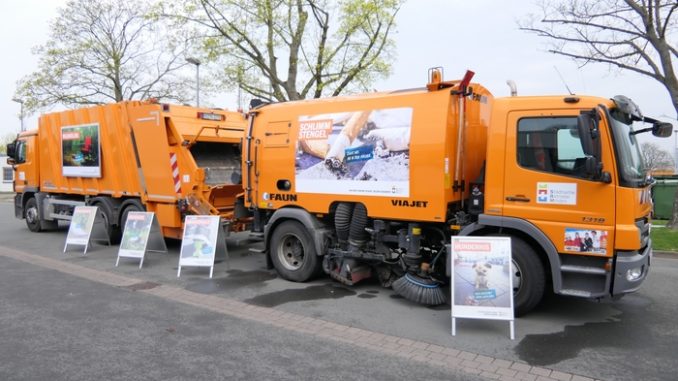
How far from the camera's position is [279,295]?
6852 mm

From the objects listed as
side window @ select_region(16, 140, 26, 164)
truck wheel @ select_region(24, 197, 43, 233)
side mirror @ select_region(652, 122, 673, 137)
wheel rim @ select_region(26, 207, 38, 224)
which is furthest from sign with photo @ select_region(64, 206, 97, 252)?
side mirror @ select_region(652, 122, 673, 137)

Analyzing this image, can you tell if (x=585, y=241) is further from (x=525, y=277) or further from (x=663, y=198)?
(x=663, y=198)

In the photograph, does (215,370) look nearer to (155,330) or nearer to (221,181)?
(155,330)

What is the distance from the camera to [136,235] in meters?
8.83

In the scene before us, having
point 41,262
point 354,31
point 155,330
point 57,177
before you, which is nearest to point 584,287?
point 155,330

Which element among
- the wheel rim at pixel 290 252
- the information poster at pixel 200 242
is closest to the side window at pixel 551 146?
the wheel rim at pixel 290 252

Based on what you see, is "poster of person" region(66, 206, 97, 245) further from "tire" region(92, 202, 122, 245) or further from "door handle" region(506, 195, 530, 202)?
"door handle" region(506, 195, 530, 202)

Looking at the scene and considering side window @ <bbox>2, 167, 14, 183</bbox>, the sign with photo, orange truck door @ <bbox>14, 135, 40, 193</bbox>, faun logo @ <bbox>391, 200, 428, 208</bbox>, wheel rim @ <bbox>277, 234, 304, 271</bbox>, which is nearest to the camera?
faun logo @ <bbox>391, 200, 428, 208</bbox>

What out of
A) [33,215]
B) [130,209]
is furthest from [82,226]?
[33,215]

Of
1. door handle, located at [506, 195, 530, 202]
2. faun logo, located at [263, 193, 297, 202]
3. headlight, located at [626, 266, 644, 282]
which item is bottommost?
headlight, located at [626, 266, 644, 282]

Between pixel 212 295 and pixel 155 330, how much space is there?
1519mm

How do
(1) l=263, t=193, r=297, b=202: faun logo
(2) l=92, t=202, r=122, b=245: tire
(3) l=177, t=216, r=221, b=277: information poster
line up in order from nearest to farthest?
(1) l=263, t=193, r=297, b=202: faun logo → (3) l=177, t=216, r=221, b=277: information poster → (2) l=92, t=202, r=122, b=245: tire

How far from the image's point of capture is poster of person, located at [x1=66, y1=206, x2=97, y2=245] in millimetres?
10031

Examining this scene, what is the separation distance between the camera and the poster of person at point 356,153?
20.7 ft
